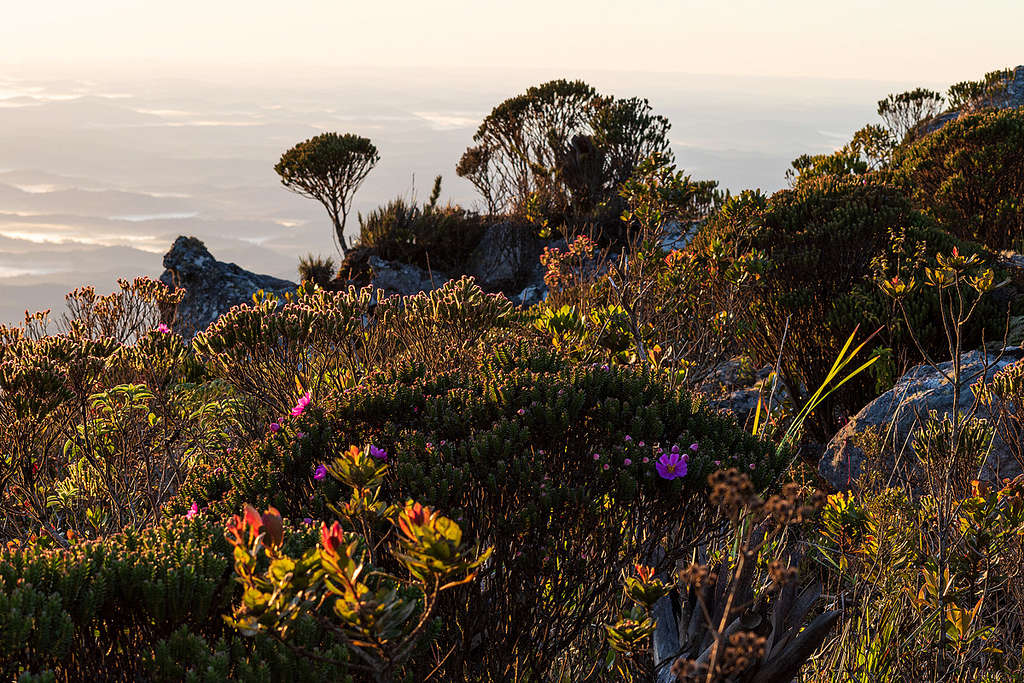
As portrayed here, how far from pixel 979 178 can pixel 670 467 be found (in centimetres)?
835

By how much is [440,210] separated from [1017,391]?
12763 millimetres

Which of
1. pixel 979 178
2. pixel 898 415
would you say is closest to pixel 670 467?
pixel 898 415

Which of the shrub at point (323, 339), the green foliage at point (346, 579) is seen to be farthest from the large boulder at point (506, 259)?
the green foliage at point (346, 579)

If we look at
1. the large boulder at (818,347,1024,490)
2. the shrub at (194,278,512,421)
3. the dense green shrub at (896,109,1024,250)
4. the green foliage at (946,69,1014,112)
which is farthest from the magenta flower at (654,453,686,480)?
the green foliage at (946,69,1014,112)

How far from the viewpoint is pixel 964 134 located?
29.7 ft

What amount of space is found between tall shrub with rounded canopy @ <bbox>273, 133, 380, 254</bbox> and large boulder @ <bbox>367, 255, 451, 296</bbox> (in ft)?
9.46

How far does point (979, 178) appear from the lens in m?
8.98

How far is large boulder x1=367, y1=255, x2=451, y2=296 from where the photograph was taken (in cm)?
1372

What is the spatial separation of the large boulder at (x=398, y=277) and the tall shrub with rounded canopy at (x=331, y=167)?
2.88 metres

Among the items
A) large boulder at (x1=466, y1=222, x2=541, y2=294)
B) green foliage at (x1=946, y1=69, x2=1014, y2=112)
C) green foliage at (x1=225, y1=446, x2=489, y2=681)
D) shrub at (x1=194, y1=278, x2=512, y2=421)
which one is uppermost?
green foliage at (x1=946, y1=69, x2=1014, y2=112)

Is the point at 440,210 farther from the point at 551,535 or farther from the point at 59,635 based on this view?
the point at 59,635

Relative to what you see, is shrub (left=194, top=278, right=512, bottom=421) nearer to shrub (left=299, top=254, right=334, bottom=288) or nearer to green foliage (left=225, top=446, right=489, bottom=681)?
green foliage (left=225, top=446, right=489, bottom=681)

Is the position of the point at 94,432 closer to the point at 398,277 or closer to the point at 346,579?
the point at 346,579

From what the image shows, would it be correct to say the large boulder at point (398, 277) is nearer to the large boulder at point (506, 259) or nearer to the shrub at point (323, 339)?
the large boulder at point (506, 259)
